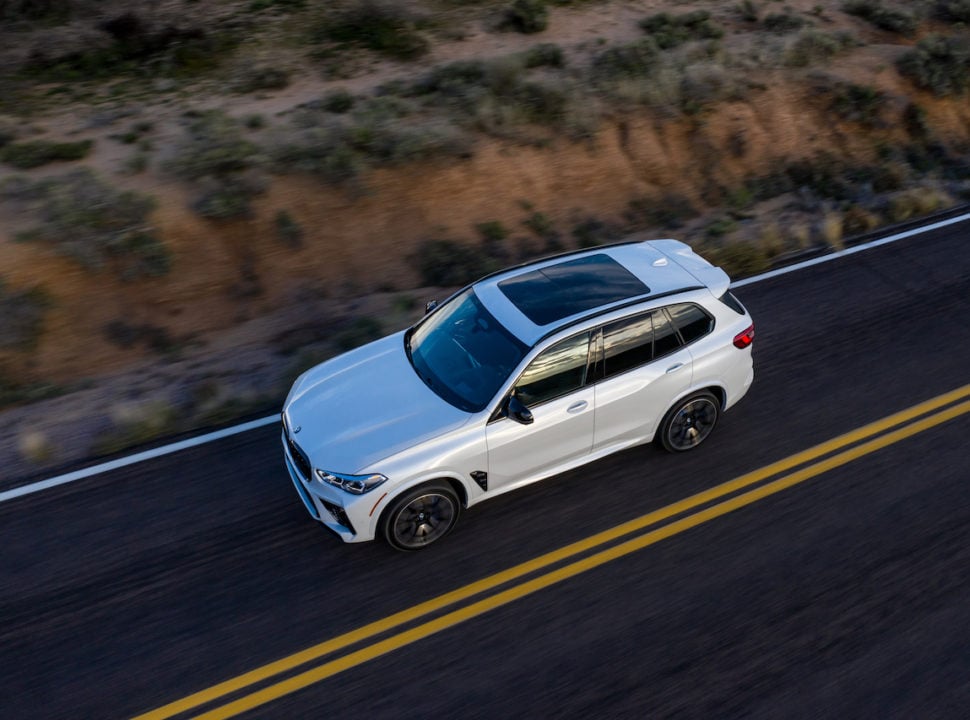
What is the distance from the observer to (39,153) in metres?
Result: 13.4

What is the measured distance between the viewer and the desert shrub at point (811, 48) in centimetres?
1825

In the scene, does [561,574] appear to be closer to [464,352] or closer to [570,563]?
[570,563]

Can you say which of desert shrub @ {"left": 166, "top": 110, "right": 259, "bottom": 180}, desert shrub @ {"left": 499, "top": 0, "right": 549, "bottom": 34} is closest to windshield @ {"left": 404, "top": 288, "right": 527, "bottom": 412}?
desert shrub @ {"left": 166, "top": 110, "right": 259, "bottom": 180}

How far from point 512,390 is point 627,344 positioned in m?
1.25

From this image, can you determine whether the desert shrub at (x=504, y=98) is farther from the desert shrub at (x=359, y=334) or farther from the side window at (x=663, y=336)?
the side window at (x=663, y=336)

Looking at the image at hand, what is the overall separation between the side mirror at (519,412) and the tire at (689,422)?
1730 millimetres

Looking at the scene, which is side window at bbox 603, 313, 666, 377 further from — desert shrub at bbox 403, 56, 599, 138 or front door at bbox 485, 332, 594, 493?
desert shrub at bbox 403, 56, 599, 138

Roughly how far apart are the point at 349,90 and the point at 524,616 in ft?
41.5

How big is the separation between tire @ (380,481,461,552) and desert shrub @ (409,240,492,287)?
5429 mm

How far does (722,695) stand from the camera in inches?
245

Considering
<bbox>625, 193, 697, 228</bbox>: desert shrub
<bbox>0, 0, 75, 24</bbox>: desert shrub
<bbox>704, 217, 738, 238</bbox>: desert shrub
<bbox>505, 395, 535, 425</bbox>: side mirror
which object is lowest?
<bbox>625, 193, 697, 228</bbox>: desert shrub

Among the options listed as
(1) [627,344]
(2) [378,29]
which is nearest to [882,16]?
(2) [378,29]

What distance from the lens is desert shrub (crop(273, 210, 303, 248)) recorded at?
12234mm

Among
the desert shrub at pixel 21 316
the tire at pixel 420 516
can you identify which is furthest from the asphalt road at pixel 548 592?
the desert shrub at pixel 21 316
